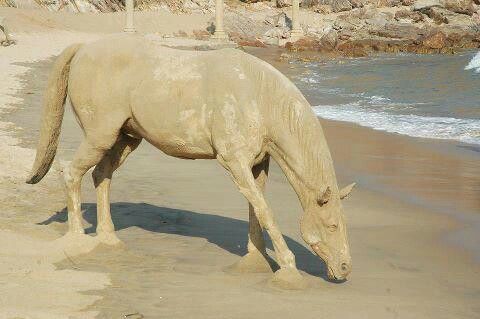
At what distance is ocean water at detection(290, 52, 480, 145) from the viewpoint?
20125 millimetres

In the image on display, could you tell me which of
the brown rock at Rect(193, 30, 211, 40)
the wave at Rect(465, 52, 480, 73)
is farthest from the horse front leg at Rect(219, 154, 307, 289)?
the brown rock at Rect(193, 30, 211, 40)

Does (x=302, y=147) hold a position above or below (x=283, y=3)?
above

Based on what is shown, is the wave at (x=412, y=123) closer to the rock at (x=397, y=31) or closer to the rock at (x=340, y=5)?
the rock at (x=397, y=31)

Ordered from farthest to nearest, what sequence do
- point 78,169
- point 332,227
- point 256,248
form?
point 78,169, point 256,248, point 332,227

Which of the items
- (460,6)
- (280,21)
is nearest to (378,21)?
(460,6)

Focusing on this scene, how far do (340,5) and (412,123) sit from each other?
7481 cm

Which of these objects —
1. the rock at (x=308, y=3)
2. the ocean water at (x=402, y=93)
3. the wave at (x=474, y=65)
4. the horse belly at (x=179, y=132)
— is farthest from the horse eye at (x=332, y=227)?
the rock at (x=308, y=3)

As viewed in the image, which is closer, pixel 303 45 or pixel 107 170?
pixel 107 170

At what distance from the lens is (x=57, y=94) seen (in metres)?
8.43

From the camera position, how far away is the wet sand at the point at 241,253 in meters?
6.35

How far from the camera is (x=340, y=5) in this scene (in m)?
93.1

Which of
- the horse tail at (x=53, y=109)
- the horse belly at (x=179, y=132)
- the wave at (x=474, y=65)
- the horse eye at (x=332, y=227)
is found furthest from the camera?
the wave at (x=474, y=65)

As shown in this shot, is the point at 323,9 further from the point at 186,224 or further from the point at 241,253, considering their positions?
the point at 241,253

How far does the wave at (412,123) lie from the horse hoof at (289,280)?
10.9 m
